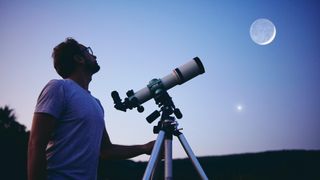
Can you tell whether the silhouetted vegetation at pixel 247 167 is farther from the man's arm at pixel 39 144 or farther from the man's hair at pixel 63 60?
the man's arm at pixel 39 144

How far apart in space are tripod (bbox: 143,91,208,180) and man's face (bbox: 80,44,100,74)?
32.1 inches

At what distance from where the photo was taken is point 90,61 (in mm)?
2859

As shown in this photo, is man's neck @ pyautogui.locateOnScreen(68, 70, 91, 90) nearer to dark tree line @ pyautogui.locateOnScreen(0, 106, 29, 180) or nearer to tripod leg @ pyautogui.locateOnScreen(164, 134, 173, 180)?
tripod leg @ pyautogui.locateOnScreen(164, 134, 173, 180)

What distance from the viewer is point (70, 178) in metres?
1.97

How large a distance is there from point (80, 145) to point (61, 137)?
162 millimetres

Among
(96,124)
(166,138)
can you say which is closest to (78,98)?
(96,124)

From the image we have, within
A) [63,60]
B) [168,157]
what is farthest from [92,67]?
[168,157]

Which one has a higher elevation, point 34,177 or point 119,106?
point 119,106

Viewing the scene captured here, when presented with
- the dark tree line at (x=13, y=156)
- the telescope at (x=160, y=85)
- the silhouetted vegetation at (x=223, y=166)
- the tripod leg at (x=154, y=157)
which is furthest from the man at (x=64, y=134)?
the dark tree line at (x=13, y=156)

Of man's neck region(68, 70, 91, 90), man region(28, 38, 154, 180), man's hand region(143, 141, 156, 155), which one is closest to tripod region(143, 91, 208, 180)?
man's hand region(143, 141, 156, 155)

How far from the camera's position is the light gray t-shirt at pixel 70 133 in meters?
1.97

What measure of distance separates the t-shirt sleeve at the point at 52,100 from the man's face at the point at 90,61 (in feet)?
2.49

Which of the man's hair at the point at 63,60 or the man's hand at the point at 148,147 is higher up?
the man's hair at the point at 63,60

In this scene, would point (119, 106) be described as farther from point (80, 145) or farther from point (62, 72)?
point (80, 145)
